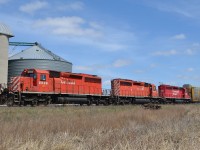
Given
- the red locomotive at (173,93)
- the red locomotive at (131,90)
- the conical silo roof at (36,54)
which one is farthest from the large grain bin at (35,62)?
the red locomotive at (173,93)

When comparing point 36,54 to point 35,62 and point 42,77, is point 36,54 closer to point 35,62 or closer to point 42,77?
point 35,62

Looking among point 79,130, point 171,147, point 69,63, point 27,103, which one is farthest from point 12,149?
point 69,63

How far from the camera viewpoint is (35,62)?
57281 millimetres

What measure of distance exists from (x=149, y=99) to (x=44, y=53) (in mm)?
23489

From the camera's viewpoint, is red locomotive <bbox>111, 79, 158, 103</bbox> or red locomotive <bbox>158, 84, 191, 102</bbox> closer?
→ red locomotive <bbox>111, 79, 158, 103</bbox>

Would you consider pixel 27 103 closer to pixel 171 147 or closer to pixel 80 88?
pixel 80 88

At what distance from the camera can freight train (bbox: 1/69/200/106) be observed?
90.9 feet

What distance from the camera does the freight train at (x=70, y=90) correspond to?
2770 centimetres

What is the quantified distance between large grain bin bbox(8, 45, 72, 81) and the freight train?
1751cm

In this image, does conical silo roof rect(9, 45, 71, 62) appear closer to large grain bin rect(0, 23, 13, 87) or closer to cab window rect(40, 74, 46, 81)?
large grain bin rect(0, 23, 13, 87)

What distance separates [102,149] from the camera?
7.75 metres

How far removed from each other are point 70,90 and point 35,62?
26.4 meters

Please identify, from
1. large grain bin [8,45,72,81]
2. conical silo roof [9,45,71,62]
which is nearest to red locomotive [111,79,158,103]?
large grain bin [8,45,72,81]

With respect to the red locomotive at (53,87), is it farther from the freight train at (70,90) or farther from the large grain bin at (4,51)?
the large grain bin at (4,51)
